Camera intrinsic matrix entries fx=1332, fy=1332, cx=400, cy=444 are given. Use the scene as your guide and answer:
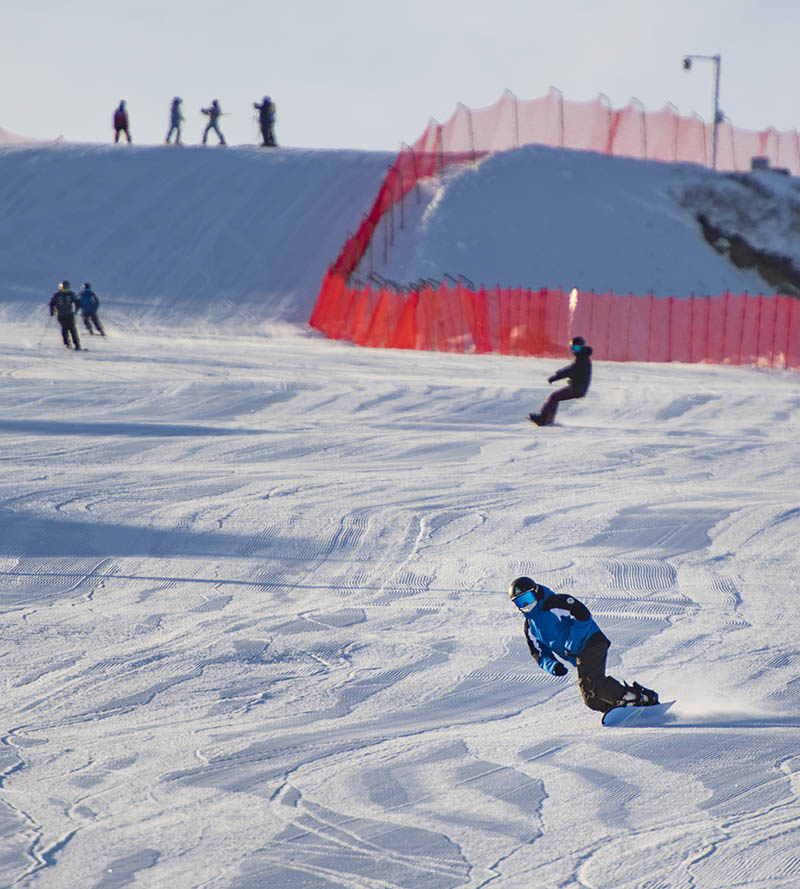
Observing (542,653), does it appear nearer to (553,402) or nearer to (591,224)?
(553,402)

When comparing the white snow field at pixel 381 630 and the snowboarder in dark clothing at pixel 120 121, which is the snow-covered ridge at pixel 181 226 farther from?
the white snow field at pixel 381 630

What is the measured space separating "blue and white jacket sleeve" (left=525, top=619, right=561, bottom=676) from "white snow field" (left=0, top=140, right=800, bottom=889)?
0.37 m

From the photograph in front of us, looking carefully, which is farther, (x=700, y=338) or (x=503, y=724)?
(x=700, y=338)

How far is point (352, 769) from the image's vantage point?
5383 millimetres

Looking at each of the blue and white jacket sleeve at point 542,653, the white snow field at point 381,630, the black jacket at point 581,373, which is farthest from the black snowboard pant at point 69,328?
the blue and white jacket sleeve at point 542,653

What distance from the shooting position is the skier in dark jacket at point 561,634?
546 cm

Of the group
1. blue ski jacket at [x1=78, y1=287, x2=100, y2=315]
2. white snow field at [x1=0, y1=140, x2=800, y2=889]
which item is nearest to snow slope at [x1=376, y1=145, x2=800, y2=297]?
blue ski jacket at [x1=78, y1=287, x2=100, y2=315]

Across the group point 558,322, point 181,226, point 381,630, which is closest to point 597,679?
point 381,630

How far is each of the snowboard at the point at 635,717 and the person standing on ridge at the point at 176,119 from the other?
37789 mm

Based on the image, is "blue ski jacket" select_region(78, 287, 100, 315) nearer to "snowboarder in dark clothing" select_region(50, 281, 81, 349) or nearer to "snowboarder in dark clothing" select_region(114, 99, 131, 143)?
"snowboarder in dark clothing" select_region(50, 281, 81, 349)

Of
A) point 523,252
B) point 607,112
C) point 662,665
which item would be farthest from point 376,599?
point 607,112

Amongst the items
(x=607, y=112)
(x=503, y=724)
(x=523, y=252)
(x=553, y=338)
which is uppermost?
(x=607, y=112)

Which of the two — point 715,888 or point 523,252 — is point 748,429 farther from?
point 523,252

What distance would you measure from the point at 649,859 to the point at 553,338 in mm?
22147
